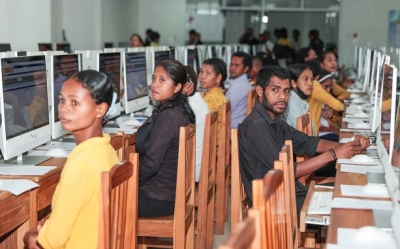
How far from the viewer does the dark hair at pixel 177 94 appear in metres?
3.54

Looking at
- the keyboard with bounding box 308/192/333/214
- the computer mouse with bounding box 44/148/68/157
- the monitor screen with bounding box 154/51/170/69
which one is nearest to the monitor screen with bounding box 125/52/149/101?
the monitor screen with bounding box 154/51/170/69

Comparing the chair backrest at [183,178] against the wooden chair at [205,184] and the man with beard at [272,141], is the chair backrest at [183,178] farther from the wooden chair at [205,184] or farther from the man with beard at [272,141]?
the wooden chair at [205,184]

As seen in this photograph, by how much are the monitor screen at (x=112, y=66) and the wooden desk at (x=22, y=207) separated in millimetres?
1450

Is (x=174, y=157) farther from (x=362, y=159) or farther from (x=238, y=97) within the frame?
(x=238, y=97)

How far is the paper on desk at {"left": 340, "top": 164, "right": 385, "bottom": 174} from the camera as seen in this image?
125 inches

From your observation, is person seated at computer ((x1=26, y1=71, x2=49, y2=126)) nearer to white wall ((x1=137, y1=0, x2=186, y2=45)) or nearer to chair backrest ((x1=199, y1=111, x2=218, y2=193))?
chair backrest ((x1=199, y1=111, x2=218, y2=193))

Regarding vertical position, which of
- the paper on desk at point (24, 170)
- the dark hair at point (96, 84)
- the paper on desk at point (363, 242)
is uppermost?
the dark hair at point (96, 84)

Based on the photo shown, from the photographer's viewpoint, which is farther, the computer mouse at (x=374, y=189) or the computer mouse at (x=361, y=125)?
the computer mouse at (x=361, y=125)

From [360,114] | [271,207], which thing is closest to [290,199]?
[271,207]

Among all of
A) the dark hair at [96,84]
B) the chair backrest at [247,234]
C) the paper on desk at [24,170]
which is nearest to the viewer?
the chair backrest at [247,234]

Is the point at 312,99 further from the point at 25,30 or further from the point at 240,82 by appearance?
the point at 25,30

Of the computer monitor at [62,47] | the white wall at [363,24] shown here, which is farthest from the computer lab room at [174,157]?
the white wall at [363,24]

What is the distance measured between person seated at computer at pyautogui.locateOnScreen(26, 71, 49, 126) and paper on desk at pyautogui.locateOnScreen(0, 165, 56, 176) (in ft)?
0.98

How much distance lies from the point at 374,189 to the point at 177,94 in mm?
1228
